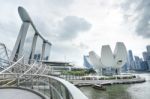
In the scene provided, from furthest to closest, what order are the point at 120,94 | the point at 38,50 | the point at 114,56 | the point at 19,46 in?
the point at 38,50 → the point at 114,56 → the point at 19,46 → the point at 120,94

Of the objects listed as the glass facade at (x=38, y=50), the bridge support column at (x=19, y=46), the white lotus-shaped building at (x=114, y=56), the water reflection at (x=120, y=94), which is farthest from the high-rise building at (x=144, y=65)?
the bridge support column at (x=19, y=46)

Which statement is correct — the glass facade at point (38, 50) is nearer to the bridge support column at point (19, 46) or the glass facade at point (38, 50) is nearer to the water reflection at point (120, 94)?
the bridge support column at point (19, 46)

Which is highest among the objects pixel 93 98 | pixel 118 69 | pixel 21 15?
pixel 21 15

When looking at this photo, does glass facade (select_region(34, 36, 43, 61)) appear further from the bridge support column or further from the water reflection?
→ the water reflection

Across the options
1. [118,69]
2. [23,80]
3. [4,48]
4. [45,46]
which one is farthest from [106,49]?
[23,80]

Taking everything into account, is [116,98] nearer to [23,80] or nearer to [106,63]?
[23,80]

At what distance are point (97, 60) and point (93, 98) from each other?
4777cm

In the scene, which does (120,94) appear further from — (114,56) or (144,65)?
(144,65)

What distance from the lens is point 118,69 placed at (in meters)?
66.3

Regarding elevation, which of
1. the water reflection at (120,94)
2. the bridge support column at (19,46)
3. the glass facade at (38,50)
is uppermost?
the glass facade at (38,50)

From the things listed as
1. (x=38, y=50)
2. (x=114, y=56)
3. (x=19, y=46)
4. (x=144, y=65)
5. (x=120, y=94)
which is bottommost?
(x=120, y=94)

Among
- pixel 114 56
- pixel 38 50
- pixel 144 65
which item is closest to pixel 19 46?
pixel 38 50

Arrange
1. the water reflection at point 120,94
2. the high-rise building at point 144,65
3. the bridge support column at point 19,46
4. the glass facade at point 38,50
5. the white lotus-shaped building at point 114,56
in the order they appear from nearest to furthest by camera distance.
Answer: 1. the water reflection at point 120,94
2. the bridge support column at point 19,46
3. the white lotus-shaped building at point 114,56
4. the glass facade at point 38,50
5. the high-rise building at point 144,65

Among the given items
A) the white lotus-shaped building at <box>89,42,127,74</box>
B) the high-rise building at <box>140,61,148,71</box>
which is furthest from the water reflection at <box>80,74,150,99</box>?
the high-rise building at <box>140,61,148,71</box>
